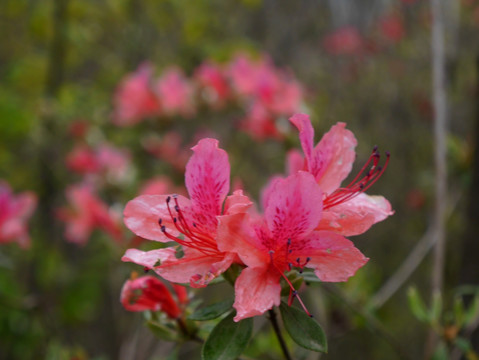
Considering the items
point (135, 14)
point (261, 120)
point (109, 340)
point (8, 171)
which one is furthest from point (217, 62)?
point (109, 340)

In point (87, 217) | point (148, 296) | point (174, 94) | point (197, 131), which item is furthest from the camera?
point (197, 131)

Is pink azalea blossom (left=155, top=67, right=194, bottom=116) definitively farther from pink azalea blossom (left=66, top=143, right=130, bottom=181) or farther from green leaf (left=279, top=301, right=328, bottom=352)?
green leaf (left=279, top=301, right=328, bottom=352)

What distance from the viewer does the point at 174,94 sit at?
2256mm

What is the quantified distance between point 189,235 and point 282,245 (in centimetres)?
12

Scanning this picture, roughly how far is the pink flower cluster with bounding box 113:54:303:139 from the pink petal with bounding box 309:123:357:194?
132cm

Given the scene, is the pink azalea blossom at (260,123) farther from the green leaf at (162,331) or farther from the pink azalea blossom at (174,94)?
the green leaf at (162,331)

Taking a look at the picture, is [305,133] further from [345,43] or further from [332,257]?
[345,43]

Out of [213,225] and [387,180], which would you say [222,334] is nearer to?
[213,225]

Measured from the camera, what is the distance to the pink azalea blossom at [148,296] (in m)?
0.74

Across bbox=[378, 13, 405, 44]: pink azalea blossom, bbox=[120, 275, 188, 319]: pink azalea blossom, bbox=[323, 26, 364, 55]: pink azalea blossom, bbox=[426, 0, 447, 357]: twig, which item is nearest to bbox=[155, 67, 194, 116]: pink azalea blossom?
bbox=[426, 0, 447, 357]: twig

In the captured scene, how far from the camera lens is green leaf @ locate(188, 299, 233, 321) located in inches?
26.5

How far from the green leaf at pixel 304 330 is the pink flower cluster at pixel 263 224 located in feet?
0.07

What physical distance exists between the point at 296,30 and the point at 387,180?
A: 4.94 feet

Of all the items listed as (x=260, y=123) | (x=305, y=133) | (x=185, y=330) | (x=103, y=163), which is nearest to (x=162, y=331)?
(x=185, y=330)
